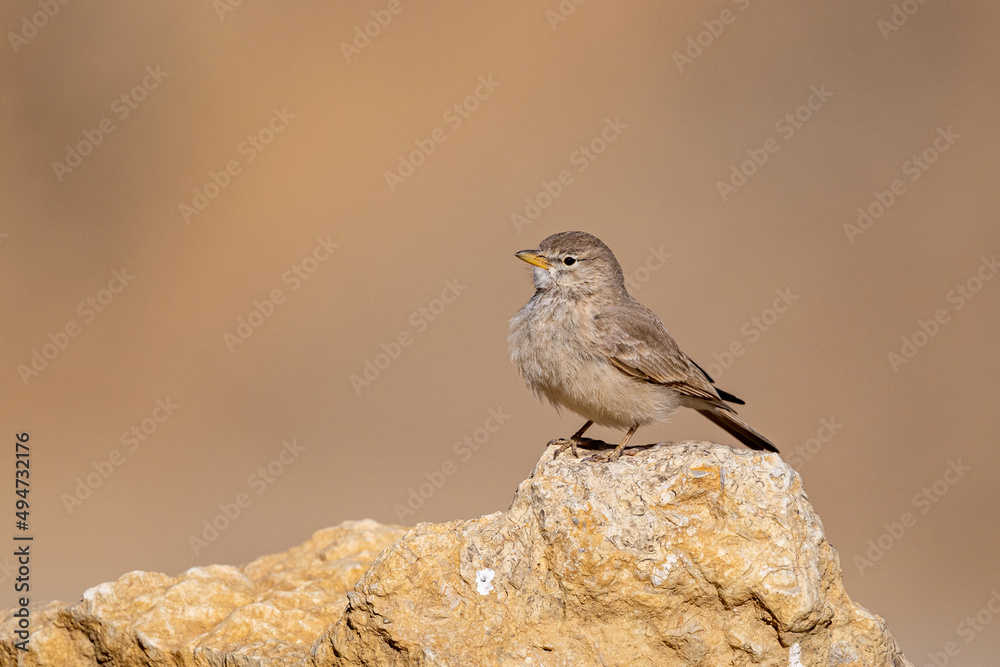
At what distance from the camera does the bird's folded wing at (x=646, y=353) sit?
5.79 metres

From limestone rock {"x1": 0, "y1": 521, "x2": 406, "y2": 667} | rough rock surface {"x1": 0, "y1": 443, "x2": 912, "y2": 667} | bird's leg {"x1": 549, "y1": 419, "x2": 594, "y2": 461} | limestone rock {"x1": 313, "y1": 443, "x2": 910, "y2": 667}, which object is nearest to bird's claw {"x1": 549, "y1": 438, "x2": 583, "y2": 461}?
bird's leg {"x1": 549, "y1": 419, "x2": 594, "y2": 461}

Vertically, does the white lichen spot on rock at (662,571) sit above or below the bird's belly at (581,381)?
below

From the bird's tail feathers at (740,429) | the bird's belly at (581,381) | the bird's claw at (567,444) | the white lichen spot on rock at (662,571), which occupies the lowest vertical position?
the white lichen spot on rock at (662,571)

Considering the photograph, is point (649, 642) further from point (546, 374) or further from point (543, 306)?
point (543, 306)

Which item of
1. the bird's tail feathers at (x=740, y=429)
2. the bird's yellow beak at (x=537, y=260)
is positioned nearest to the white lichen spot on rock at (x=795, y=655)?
the bird's tail feathers at (x=740, y=429)

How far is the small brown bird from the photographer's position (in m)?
5.75

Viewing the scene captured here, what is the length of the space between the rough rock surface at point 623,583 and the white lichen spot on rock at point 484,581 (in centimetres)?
1

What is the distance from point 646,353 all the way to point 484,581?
2097 millimetres

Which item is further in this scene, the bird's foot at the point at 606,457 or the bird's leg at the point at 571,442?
the bird's leg at the point at 571,442

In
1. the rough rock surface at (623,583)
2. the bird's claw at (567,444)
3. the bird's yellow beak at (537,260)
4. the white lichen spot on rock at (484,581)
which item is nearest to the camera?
the rough rock surface at (623,583)

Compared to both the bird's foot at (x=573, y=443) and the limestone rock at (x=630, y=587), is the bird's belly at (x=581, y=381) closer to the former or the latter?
the bird's foot at (x=573, y=443)

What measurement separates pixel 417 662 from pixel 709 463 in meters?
1.64

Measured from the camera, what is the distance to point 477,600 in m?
4.26

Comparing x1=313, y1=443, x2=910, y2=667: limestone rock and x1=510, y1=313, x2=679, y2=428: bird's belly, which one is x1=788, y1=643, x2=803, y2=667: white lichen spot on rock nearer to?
x1=313, y1=443, x2=910, y2=667: limestone rock
